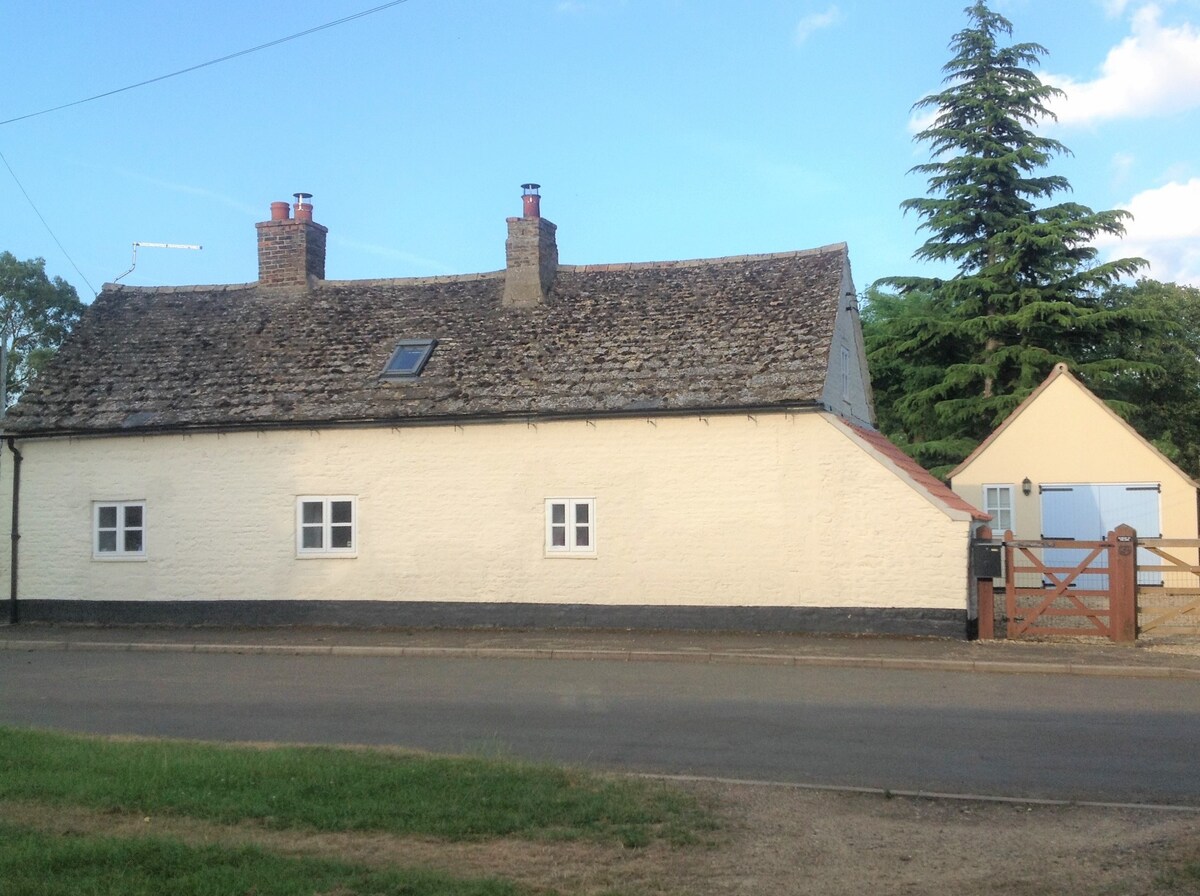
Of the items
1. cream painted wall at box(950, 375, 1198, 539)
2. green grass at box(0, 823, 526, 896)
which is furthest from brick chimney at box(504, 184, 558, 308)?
green grass at box(0, 823, 526, 896)

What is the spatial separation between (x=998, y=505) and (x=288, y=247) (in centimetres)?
1727

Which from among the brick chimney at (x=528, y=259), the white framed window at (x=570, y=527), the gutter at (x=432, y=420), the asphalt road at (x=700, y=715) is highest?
the brick chimney at (x=528, y=259)

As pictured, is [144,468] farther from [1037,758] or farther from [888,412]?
[888,412]

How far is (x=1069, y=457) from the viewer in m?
28.1

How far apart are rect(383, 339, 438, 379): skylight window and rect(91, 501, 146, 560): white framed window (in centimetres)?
531

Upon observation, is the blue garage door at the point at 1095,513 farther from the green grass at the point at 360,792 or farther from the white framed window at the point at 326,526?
the green grass at the point at 360,792

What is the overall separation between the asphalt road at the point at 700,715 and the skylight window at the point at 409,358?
258 inches

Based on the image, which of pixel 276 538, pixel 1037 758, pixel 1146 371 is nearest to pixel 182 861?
pixel 1037 758

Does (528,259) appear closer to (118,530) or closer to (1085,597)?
(118,530)

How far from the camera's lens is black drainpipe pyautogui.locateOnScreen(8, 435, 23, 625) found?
23.1m

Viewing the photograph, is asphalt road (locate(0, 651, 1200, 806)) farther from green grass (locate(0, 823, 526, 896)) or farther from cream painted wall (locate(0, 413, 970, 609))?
green grass (locate(0, 823, 526, 896))

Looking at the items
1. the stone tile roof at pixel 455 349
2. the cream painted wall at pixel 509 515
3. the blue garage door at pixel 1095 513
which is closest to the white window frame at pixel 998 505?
the blue garage door at pixel 1095 513

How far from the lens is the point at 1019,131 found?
36125mm

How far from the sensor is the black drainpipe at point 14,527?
23.1 m
